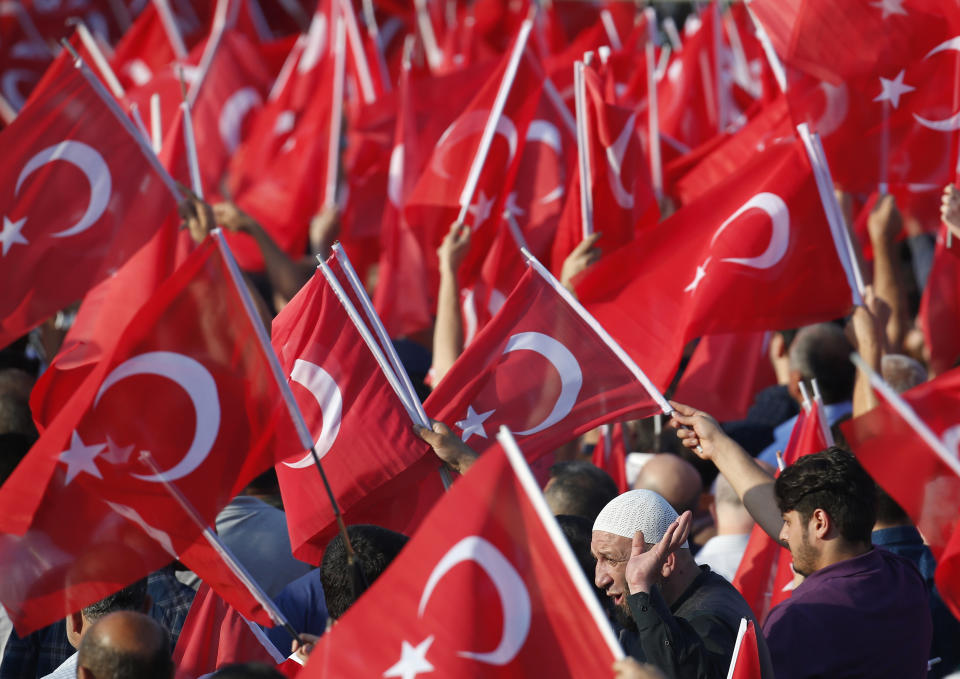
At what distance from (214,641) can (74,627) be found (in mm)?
448

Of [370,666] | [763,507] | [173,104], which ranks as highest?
[173,104]

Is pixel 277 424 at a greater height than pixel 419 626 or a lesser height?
greater

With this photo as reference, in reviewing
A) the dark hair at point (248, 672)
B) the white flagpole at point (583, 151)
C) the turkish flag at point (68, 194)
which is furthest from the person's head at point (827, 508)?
the turkish flag at point (68, 194)

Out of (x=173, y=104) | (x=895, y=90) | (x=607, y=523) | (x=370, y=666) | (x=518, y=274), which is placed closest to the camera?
(x=370, y=666)

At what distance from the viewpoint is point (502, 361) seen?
4953 mm

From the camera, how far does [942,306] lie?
263 inches

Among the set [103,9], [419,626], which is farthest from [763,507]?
[103,9]

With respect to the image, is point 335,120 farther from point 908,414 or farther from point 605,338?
point 908,414

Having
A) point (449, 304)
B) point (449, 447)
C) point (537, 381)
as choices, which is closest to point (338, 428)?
point (449, 447)

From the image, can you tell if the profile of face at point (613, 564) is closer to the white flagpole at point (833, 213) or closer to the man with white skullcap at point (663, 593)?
the man with white skullcap at point (663, 593)

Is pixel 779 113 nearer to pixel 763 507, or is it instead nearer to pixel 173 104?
pixel 763 507

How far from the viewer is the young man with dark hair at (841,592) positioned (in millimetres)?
3957

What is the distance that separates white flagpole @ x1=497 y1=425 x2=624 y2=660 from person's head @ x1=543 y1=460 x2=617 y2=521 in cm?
177

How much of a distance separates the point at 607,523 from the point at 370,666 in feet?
3.76
